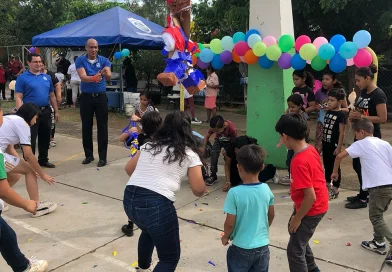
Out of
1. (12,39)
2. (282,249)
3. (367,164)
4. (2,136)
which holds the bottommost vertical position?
(282,249)

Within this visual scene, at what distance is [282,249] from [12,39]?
25853 mm

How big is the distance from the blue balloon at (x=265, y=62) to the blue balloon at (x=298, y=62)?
46cm

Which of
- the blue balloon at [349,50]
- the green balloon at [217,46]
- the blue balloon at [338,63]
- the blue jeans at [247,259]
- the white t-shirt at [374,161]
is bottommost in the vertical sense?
the blue jeans at [247,259]

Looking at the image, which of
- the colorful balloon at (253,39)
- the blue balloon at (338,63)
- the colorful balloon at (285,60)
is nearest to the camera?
the blue balloon at (338,63)

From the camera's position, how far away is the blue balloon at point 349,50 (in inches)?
199

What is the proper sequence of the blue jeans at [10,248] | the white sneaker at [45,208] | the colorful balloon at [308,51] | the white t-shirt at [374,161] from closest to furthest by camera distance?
the blue jeans at [10,248], the white t-shirt at [374,161], the white sneaker at [45,208], the colorful balloon at [308,51]

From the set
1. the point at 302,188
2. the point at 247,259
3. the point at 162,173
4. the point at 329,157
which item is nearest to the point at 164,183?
the point at 162,173

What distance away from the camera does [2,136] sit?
14.0ft

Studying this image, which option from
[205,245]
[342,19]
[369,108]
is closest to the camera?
[205,245]

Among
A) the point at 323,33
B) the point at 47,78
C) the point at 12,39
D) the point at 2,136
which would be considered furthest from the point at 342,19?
the point at 12,39

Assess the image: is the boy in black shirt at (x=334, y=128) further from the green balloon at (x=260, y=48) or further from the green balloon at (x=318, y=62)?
the green balloon at (x=260, y=48)

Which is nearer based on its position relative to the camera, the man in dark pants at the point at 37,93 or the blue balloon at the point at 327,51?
the blue balloon at the point at 327,51

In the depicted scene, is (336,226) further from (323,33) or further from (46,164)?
(323,33)

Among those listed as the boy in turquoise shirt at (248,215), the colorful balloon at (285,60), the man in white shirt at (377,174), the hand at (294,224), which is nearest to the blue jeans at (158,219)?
the boy in turquoise shirt at (248,215)
